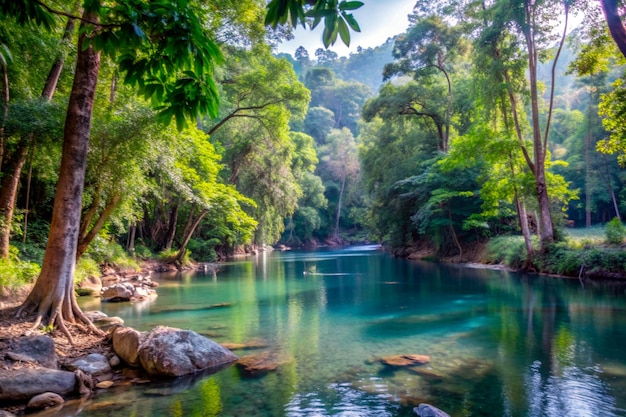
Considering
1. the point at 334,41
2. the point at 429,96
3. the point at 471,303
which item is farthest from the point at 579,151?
the point at 334,41

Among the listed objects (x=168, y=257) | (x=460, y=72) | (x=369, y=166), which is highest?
(x=460, y=72)

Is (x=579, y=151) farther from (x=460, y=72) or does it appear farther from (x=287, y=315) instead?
(x=287, y=315)

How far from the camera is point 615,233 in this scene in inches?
627

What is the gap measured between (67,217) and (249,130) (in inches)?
815

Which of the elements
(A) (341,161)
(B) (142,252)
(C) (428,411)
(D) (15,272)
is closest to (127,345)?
(C) (428,411)

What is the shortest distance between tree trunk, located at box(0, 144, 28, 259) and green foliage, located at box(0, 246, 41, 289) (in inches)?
17.7

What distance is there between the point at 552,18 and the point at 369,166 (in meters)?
19.2

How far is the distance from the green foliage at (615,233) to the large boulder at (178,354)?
15607 mm

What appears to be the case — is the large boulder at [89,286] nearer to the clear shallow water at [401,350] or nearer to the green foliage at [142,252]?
the clear shallow water at [401,350]

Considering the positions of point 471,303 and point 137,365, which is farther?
point 471,303

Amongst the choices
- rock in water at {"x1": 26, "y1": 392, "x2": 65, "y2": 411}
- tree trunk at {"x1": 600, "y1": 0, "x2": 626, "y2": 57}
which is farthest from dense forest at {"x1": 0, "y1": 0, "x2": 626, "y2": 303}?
tree trunk at {"x1": 600, "y1": 0, "x2": 626, "y2": 57}

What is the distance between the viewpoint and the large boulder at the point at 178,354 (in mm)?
6305

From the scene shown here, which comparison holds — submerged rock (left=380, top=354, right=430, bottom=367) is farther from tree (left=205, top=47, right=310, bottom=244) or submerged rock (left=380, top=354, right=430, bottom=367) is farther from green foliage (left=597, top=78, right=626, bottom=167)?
tree (left=205, top=47, right=310, bottom=244)

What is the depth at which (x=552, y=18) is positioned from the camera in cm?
1764
